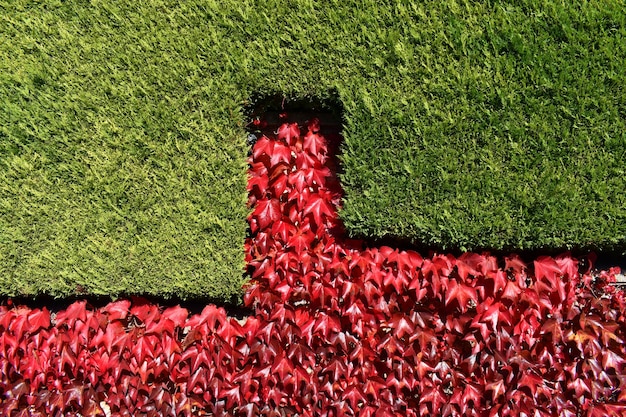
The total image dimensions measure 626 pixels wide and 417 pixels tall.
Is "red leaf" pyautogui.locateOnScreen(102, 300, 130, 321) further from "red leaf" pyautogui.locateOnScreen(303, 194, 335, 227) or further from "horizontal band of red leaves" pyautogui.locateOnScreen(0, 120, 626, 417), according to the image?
"red leaf" pyautogui.locateOnScreen(303, 194, 335, 227)

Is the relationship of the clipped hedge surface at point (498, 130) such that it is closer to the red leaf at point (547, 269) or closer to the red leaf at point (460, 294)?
the red leaf at point (547, 269)

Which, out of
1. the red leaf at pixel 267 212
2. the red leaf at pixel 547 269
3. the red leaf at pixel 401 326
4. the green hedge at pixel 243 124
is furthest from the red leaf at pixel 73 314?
the red leaf at pixel 547 269

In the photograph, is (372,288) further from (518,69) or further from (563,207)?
(518,69)

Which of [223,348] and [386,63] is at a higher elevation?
[386,63]

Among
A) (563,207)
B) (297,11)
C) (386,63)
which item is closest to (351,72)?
(386,63)

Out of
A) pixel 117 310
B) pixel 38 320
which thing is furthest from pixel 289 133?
pixel 38 320

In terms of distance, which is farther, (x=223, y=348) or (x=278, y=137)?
(x=278, y=137)
